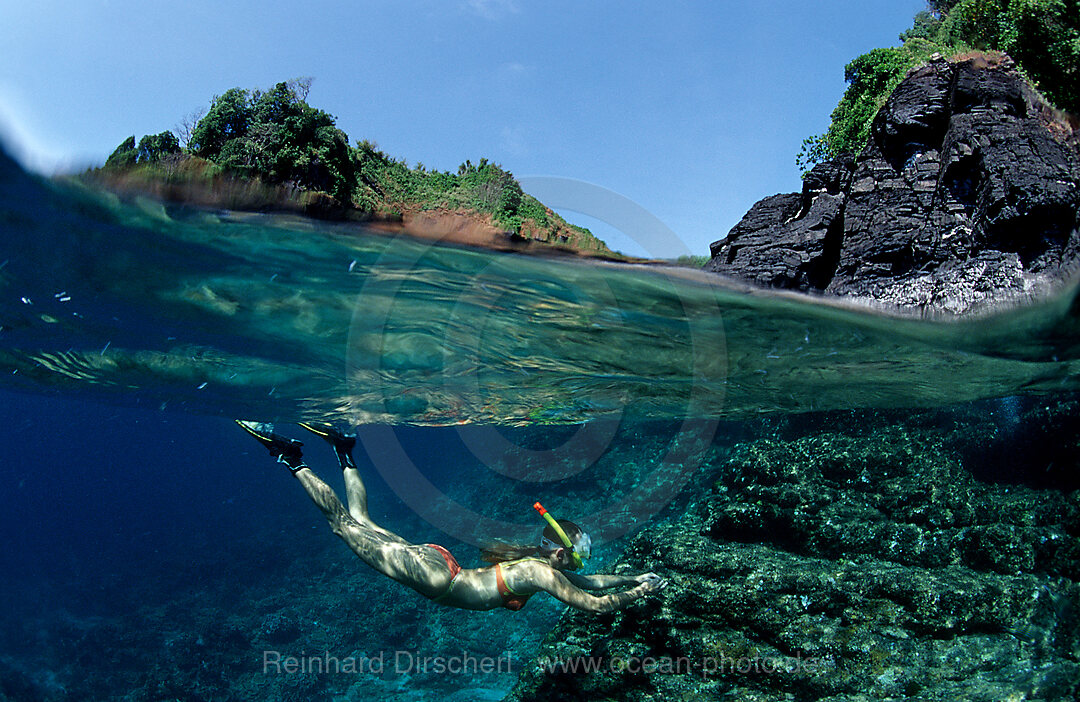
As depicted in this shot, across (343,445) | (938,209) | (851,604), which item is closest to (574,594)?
(343,445)

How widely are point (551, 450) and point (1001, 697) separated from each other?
2050cm

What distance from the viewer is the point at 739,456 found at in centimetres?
1572

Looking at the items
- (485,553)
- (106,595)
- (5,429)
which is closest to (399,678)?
(485,553)

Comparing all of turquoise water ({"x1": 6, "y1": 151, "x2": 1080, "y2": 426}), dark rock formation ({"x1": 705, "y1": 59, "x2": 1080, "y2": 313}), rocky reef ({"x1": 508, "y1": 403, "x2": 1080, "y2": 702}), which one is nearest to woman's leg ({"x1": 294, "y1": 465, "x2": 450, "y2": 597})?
rocky reef ({"x1": 508, "y1": 403, "x2": 1080, "y2": 702})

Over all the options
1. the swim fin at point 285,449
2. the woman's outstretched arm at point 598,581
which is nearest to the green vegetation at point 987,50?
the woman's outstretched arm at point 598,581

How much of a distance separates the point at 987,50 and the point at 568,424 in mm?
17306

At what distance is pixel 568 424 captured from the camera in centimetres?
2303

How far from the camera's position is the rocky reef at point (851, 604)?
7672 millimetres

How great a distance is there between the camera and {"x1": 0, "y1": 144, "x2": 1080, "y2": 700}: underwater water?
8.03 m

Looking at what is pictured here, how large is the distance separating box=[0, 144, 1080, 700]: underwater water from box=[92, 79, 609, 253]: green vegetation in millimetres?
463

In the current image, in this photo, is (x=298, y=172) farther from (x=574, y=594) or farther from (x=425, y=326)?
(x=574, y=594)

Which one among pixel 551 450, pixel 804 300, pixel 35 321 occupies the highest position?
pixel 804 300

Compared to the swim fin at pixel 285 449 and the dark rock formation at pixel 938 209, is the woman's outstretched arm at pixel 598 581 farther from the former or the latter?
the dark rock formation at pixel 938 209

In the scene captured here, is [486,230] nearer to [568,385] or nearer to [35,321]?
[568,385]
